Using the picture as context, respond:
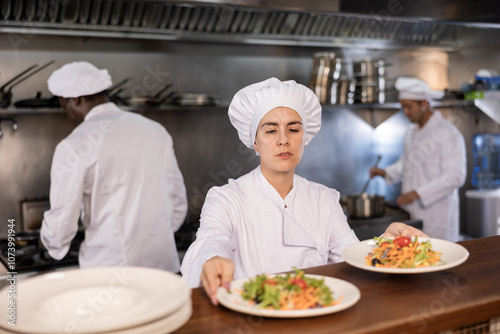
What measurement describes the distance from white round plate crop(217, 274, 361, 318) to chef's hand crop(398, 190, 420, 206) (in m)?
3.24

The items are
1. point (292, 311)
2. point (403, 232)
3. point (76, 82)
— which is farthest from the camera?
point (76, 82)

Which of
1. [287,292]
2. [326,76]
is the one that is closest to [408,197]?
[326,76]

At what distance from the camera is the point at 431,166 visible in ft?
15.1

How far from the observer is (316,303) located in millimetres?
1308

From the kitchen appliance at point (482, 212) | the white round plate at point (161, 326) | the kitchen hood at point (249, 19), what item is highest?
the kitchen hood at point (249, 19)

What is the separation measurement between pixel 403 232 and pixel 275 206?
1.67 ft

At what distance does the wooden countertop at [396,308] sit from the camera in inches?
48.7

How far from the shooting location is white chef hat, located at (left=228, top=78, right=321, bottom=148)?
2.14 metres

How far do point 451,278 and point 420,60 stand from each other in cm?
410

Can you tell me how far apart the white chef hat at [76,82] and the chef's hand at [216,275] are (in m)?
1.93

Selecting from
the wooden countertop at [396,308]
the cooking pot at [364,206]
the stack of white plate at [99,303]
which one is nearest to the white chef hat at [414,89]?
the cooking pot at [364,206]

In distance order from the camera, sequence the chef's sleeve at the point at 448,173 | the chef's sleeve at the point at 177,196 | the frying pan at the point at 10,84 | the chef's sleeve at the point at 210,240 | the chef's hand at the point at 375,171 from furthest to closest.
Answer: the chef's hand at the point at 375,171
the chef's sleeve at the point at 448,173
the frying pan at the point at 10,84
the chef's sleeve at the point at 177,196
the chef's sleeve at the point at 210,240

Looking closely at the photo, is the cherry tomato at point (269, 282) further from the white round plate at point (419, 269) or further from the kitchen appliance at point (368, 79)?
the kitchen appliance at point (368, 79)

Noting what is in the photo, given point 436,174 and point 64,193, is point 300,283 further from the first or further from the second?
point 436,174
